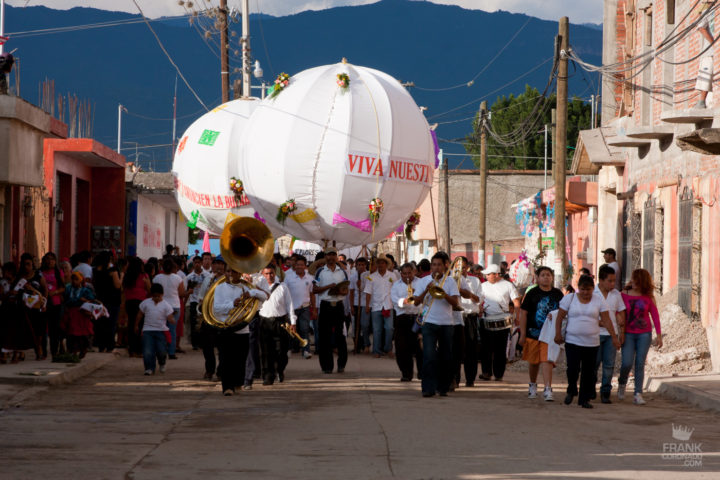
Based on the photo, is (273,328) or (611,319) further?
(273,328)

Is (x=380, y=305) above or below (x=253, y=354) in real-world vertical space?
above

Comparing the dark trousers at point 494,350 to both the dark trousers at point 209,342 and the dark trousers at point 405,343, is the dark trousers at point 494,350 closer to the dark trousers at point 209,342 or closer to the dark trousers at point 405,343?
the dark trousers at point 405,343

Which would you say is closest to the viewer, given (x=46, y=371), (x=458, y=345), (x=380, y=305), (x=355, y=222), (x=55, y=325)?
(x=458, y=345)

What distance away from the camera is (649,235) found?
22141mm

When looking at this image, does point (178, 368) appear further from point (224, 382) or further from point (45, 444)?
point (45, 444)

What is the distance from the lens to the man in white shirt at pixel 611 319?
13.0 meters

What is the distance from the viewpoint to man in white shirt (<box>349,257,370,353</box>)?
21.0 m

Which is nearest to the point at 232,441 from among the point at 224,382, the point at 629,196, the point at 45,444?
the point at 45,444

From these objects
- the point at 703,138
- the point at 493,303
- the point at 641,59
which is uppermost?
the point at 641,59

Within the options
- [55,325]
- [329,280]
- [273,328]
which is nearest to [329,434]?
[273,328]

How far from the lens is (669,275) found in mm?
20234

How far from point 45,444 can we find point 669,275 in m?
14.0

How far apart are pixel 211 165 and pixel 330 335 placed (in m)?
9.06

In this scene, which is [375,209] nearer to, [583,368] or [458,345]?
[458,345]
